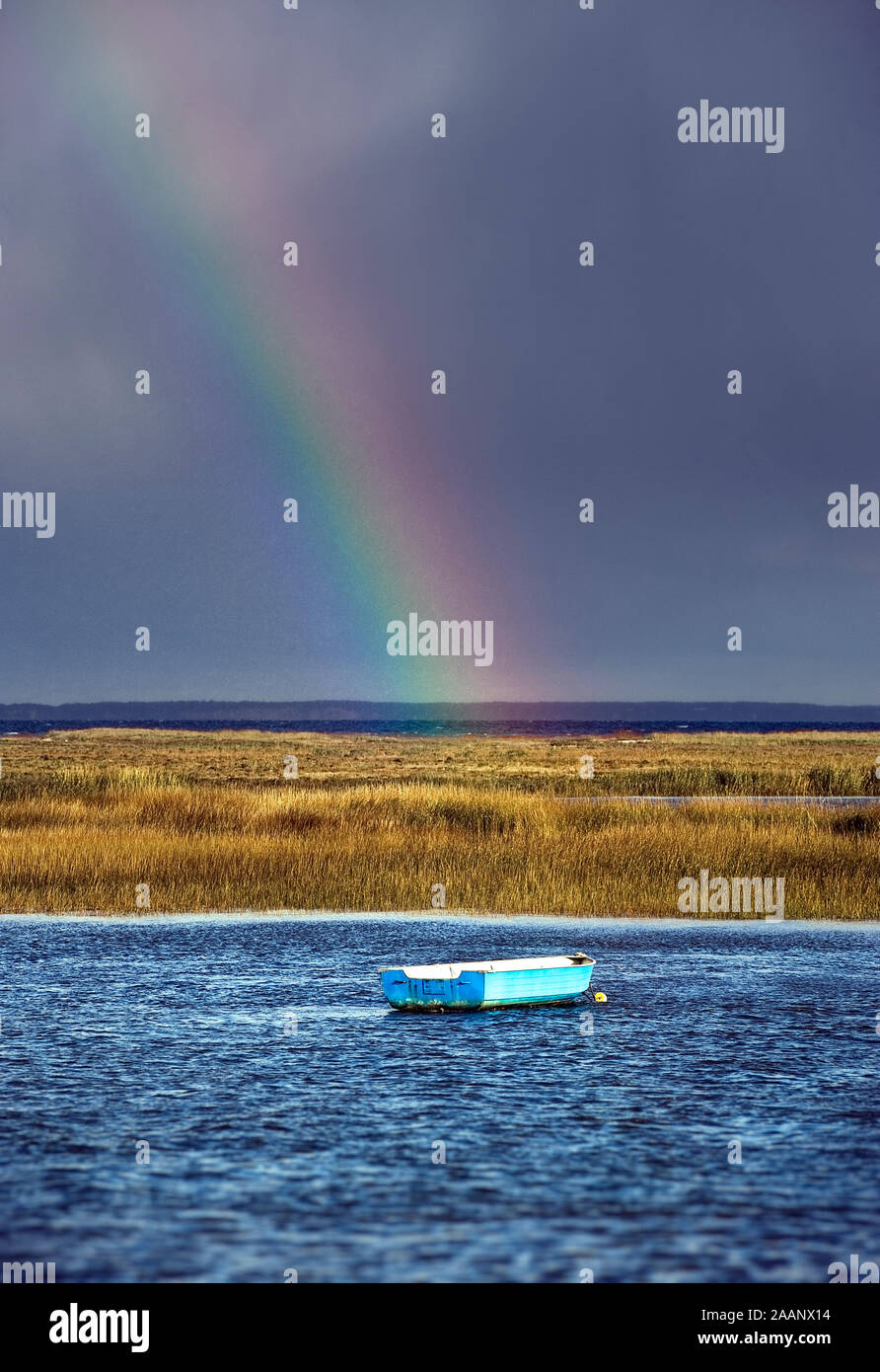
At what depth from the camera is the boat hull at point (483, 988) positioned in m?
21.3

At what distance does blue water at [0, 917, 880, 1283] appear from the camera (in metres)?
11.6

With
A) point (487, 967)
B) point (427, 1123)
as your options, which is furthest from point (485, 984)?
point (427, 1123)

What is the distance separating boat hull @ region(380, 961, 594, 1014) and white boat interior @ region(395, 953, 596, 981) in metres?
0.06

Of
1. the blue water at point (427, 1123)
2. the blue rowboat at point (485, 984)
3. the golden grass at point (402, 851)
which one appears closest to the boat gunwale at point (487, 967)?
the blue rowboat at point (485, 984)

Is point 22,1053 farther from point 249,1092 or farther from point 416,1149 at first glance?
point 416,1149

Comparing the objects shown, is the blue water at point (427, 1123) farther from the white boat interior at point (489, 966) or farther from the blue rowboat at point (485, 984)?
the white boat interior at point (489, 966)

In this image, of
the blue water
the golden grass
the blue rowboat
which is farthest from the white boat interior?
the golden grass

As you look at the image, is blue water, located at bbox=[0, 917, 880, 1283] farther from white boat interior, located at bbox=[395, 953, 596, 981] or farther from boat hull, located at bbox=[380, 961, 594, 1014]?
white boat interior, located at bbox=[395, 953, 596, 981]

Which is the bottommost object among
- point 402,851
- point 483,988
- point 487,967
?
point 483,988

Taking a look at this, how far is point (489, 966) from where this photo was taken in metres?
22.0

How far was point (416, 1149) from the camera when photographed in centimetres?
1438

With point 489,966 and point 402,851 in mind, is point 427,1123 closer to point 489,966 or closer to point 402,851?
point 489,966

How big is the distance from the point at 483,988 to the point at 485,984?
70 millimetres
